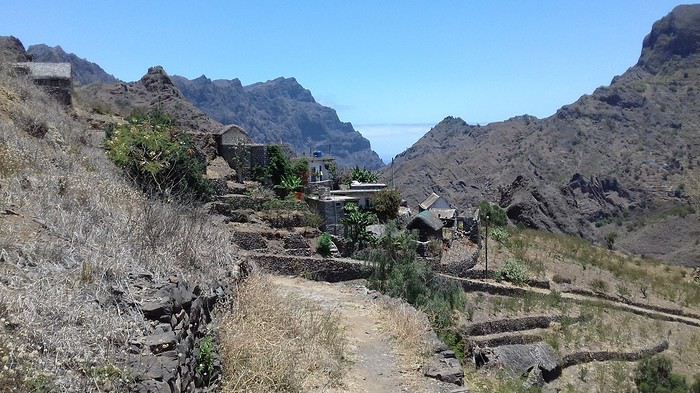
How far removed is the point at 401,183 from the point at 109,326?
82.5m

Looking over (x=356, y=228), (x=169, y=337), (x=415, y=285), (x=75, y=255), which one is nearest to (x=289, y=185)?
(x=356, y=228)

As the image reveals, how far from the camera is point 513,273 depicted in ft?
75.2

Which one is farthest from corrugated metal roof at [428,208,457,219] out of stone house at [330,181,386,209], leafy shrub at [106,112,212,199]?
leafy shrub at [106,112,212,199]

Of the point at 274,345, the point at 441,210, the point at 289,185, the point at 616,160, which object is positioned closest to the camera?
Result: the point at 274,345

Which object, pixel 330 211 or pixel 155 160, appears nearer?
pixel 155 160

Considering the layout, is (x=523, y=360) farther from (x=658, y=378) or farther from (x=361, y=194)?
(x=361, y=194)

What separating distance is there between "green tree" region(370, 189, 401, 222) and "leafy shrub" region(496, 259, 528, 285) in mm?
6029

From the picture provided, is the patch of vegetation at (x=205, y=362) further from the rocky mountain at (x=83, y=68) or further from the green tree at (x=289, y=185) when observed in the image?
the rocky mountain at (x=83, y=68)

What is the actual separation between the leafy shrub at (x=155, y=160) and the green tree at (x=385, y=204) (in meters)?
9.48

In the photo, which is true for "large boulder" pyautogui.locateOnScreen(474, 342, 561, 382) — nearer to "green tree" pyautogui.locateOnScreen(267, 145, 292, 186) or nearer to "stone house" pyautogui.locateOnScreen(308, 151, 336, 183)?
"green tree" pyautogui.locateOnScreen(267, 145, 292, 186)

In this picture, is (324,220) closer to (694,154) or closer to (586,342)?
(586,342)

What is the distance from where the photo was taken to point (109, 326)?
4.32m

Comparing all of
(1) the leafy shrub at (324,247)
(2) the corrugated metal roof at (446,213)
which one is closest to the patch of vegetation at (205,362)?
(1) the leafy shrub at (324,247)

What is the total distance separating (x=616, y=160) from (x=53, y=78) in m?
84.1
